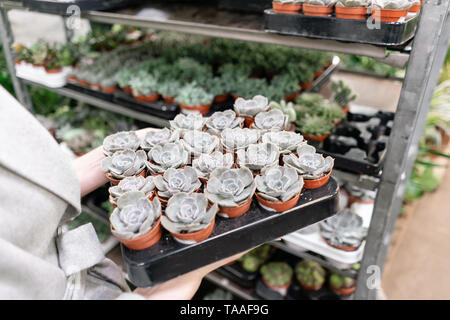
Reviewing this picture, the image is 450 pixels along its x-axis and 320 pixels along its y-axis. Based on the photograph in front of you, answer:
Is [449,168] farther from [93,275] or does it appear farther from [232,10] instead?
[93,275]

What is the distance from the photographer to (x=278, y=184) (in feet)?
2.39

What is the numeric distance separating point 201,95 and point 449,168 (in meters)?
2.44

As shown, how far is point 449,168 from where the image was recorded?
9.40ft

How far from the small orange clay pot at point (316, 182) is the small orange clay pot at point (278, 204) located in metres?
0.05

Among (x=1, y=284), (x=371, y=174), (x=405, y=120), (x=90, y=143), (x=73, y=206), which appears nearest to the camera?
(x=1, y=284)

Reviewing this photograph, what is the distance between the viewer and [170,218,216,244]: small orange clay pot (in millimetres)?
665

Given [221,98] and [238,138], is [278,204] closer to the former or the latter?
[238,138]

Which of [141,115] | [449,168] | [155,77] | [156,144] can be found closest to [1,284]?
[156,144]

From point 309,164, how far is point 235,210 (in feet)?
0.65

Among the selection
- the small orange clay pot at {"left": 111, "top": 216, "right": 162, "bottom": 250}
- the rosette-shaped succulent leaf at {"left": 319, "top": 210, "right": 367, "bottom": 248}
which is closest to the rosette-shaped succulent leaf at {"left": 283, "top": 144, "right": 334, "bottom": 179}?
the small orange clay pot at {"left": 111, "top": 216, "right": 162, "bottom": 250}

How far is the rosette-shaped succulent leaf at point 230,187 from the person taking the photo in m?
0.70

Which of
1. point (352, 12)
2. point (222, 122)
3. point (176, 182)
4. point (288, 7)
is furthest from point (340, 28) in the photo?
point (176, 182)

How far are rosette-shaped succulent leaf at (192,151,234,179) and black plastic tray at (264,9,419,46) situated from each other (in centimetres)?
50

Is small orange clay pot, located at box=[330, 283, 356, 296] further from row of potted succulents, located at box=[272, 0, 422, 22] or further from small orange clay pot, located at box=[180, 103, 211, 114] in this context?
row of potted succulents, located at box=[272, 0, 422, 22]
